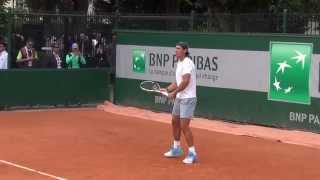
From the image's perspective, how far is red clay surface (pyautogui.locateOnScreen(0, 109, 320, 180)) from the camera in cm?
991

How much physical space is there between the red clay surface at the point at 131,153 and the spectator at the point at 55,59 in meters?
2.93

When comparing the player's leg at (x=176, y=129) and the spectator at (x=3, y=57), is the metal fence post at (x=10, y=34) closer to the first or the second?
the spectator at (x=3, y=57)

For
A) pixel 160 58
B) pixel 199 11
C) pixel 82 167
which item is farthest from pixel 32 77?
pixel 199 11

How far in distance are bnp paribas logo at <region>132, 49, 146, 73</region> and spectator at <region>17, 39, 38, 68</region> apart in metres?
2.73

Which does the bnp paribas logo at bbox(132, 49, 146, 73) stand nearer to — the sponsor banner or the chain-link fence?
the sponsor banner

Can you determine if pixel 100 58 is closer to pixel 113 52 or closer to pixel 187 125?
pixel 113 52

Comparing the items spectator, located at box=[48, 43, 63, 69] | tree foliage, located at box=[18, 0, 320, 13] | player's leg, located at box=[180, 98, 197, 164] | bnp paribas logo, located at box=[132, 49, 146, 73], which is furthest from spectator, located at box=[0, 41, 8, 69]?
tree foliage, located at box=[18, 0, 320, 13]

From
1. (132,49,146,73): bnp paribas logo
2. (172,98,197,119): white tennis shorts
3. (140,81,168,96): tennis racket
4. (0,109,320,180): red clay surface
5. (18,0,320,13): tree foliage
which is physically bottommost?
(0,109,320,180): red clay surface

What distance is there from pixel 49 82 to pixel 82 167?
8809 millimetres

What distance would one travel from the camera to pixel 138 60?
1875 centimetres

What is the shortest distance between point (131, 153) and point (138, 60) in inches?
286

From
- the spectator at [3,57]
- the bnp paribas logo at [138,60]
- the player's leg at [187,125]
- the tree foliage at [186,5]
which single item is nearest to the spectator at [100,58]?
the bnp paribas logo at [138,60]

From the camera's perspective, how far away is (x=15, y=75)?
18.4 m

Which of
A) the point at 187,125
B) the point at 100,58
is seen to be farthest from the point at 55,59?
the point at 187,125
